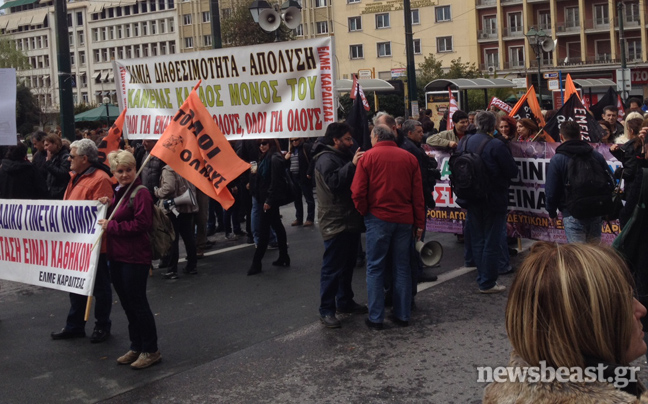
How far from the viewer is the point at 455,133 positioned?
1032 centimetres

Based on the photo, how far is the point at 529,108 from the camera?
1260 centimetres

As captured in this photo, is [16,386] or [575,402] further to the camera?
[16,386]

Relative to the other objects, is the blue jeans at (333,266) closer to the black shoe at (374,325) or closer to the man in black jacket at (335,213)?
the man in black jacket at (335,213)

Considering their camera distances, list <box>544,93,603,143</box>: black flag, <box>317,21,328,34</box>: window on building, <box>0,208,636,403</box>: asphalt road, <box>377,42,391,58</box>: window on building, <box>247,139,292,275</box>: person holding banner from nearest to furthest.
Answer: <box>0,208,636,403</box>: asphalt road < <box>247,139,292,275</box>: person holding banner < <box>544,93,603,143</box>: black flag < <box>377,42,391,58</box>: window on building < <box>317,21,328,34</box>: window on building

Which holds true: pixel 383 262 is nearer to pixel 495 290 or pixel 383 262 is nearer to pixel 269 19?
pixel 495 290

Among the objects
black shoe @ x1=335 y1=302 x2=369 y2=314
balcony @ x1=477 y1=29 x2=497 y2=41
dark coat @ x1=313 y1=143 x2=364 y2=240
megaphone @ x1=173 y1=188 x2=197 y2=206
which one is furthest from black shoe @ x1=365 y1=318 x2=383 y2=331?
balcony @ x1=477 y1=29 x2=497 y2=41

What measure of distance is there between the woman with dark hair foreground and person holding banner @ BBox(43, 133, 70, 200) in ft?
26.5

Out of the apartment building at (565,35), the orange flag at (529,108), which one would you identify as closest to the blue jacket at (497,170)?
the orange flag at (529,108)

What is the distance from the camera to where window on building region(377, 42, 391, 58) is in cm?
7156

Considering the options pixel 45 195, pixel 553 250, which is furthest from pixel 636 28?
pixel 553 250

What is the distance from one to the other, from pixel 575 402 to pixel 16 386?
4.94 meters

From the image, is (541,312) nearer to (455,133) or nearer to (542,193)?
(542,193)

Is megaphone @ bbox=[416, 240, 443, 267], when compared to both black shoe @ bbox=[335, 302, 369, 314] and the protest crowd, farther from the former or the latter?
black shoe @ bbox=[335, 302, 369, 314]

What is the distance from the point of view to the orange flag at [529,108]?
12.2 m
